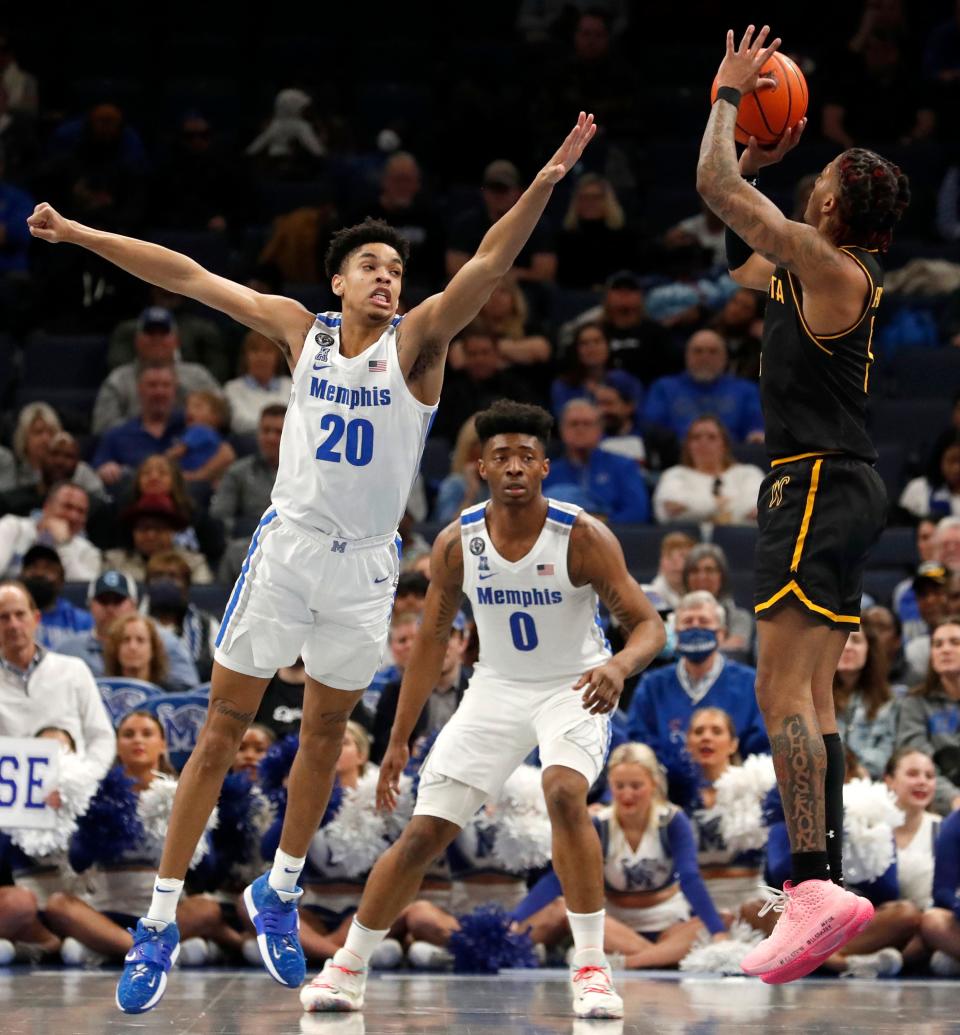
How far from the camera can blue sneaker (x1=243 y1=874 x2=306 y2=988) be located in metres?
7.19

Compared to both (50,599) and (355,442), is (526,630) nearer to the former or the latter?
(355,442)

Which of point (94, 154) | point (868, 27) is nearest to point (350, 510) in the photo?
point (94, 154)

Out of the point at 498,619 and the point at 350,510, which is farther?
the point at 498,619

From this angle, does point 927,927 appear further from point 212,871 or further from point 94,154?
point 94,154

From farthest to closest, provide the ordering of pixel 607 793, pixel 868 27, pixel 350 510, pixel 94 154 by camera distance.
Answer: pixel 868 27 → pixel 94 154 → pixel 607 793 → pixel 350 510

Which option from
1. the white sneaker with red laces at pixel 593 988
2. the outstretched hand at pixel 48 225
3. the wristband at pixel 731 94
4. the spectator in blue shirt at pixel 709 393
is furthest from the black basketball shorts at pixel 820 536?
the spectator in blue shirt at pixel 709 393

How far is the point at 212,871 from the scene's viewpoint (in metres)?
9.30

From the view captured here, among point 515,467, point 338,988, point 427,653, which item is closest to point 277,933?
point 338,988

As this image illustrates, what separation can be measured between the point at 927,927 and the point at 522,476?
304cm

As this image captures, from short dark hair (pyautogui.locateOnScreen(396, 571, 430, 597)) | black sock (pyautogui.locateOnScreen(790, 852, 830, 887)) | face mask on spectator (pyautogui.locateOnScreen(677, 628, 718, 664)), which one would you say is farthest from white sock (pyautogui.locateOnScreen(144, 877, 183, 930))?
face mask on spectator (pyautogui.locateOnScreen(677, 628, 718, 664))

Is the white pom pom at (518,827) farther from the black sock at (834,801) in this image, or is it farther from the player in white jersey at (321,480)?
the black sock at (834,801)

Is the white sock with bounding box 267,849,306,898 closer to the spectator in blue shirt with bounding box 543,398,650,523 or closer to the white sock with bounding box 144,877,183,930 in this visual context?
the white sock with bounding box 144,877,183,930

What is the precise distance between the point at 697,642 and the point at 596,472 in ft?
7.75

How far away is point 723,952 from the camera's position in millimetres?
8812
